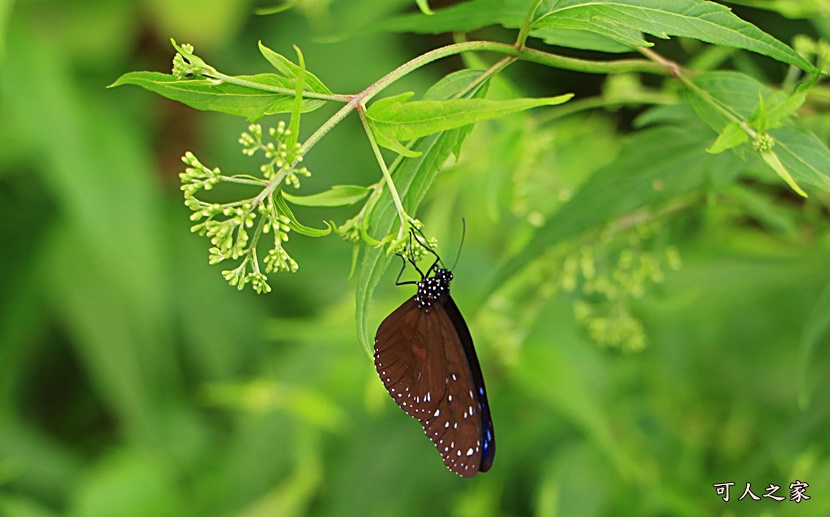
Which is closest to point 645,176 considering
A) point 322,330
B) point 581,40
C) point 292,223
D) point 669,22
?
point 581,40

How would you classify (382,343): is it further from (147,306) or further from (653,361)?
(147,306)

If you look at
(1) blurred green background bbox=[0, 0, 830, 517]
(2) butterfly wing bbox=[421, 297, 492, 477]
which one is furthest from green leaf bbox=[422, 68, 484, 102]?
(1) blurred green background bbox=[0, 0, 830, 517]

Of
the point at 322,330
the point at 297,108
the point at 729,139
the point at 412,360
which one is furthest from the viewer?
the point at 322,330

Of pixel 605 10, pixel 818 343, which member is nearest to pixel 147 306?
pixel 818 343

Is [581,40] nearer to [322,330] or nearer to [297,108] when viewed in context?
[297,108]

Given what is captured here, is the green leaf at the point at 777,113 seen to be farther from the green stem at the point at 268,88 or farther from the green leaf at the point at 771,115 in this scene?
the green stem at the point at 268,88

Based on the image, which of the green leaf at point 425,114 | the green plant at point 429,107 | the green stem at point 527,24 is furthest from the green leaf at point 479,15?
the green leaf at point 425,114
